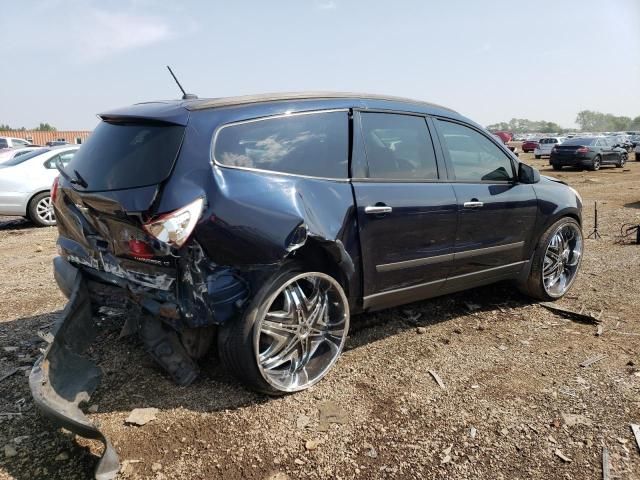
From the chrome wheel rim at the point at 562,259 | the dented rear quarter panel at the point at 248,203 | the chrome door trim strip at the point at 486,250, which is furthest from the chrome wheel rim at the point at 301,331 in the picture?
the chrome wheel rim at the point at 562,259

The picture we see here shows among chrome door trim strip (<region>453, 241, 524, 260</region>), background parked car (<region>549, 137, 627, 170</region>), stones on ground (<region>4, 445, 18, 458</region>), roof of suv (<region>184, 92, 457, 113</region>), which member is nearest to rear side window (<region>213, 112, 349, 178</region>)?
roof of suv (<region>184, 92, 457, 113</region>)

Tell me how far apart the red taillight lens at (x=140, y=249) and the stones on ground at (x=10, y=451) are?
3.71 ft

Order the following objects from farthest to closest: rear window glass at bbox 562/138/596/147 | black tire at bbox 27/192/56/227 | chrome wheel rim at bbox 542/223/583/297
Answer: rear window glass at bbox 562/138/596/147
black tire at bbox 27/192/56/227
chrome wheel rim at bbox 542/223/583/297

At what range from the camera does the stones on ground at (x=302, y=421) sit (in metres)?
2.78

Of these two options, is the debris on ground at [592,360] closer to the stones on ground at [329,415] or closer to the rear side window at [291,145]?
the stones on ground at [329,415]

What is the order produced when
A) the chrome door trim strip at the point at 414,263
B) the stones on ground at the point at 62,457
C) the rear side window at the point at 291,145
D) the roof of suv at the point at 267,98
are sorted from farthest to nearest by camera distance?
the chrome door trim strip at the point at 414,263
the roof of suv at the point at 267,98
the rear side window at the point at 291,145
the stones on ground at the point at 62,457

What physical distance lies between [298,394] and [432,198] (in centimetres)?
165

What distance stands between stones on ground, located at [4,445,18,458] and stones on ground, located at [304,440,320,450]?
1455 millimetres

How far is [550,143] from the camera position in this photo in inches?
1270

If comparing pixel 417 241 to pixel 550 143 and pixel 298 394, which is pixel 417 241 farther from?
pixel 550 143

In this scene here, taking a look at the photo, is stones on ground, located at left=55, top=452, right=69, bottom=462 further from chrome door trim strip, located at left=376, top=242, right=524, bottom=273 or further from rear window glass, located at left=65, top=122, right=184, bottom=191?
chrome door trim strip, located at left=376, top=242, right=524, bottom=273

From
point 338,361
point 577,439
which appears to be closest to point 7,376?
point 338,361

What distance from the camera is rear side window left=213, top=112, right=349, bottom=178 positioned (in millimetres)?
2828

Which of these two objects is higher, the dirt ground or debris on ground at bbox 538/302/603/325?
debris on ground at bbox 538/302/603/325
